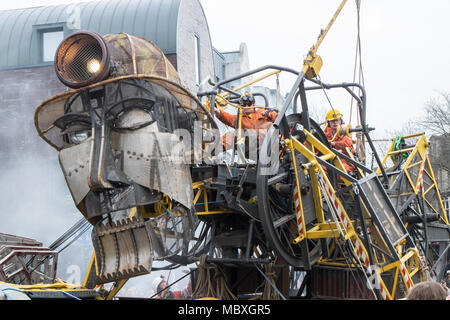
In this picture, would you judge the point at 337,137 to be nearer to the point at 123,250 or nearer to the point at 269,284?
the point at 269,284

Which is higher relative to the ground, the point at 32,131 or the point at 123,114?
the point at 32,131

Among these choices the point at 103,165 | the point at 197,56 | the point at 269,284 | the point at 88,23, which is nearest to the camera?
the point at 103,165

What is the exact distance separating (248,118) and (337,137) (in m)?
1.84

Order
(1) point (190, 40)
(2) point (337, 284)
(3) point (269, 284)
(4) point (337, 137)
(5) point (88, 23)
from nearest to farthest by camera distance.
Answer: (3) point (269, 284), (2) point (337, 284), (4) point (337, 137), (5) point (88, 23), (1) point (190, 40)

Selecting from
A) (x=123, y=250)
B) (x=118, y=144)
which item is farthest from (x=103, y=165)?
(x=123, y=250)

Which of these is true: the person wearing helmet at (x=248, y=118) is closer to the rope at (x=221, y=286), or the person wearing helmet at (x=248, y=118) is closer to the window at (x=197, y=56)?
the rope at (x=221, y=286)

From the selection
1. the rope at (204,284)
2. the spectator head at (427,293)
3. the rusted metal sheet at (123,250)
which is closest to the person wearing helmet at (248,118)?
the rope at (204,284)

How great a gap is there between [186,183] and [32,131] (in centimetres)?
1324

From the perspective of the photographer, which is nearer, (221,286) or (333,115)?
(221,286)

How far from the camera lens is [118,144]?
20.3ft

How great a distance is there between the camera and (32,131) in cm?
1850

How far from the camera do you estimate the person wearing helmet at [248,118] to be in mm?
8141

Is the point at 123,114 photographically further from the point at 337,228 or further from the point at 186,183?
the point at 337,228
